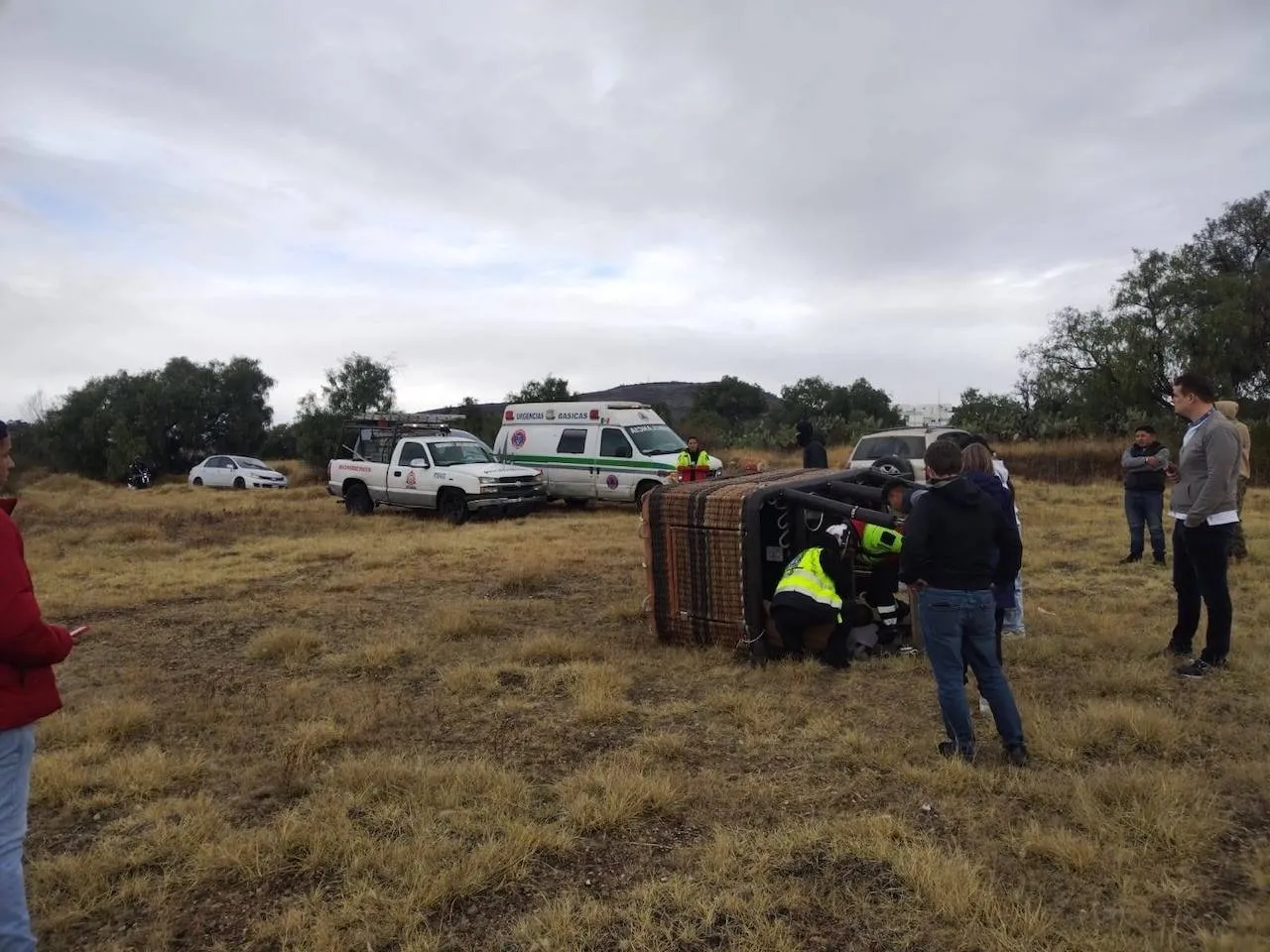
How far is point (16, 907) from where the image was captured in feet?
8.09

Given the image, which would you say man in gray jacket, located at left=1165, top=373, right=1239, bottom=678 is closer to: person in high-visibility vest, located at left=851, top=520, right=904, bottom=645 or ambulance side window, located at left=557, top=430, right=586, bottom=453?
person in high-visibility vest, located at left=851, top=520, right=904, bottom=645

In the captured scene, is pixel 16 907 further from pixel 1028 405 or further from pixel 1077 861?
pixel 1028 405

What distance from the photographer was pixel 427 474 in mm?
15797

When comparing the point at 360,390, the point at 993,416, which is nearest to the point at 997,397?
the point at 993,416

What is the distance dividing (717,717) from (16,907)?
3.33 metres

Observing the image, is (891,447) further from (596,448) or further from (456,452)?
(456,452)

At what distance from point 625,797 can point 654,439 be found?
42.5ft

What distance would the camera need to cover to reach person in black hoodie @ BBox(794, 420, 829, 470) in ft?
32.4

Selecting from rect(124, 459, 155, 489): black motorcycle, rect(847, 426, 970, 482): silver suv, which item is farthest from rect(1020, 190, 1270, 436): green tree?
rect(124, 459, 155, 489): black motorcycle

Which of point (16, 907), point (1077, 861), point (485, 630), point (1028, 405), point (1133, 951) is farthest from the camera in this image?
point (1028, 405)

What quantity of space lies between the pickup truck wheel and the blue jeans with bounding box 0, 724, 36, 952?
41.6 ft

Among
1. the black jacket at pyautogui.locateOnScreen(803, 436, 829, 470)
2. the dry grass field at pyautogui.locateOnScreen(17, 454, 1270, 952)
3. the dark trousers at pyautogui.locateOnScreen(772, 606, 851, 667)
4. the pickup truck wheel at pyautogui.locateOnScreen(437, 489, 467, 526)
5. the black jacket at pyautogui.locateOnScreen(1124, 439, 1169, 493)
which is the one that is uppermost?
the black jacket at pyautogui.locateOnScreen(803, 436, 829, 470)

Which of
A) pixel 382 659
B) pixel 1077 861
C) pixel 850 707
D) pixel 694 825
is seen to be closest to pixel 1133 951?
pixel 1077 861

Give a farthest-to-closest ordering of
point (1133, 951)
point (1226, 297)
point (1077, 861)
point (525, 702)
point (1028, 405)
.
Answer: point (1028, 405) < point (1226, 297) < point (525, 702) < point (1077, 861) < point (1133, 951)
